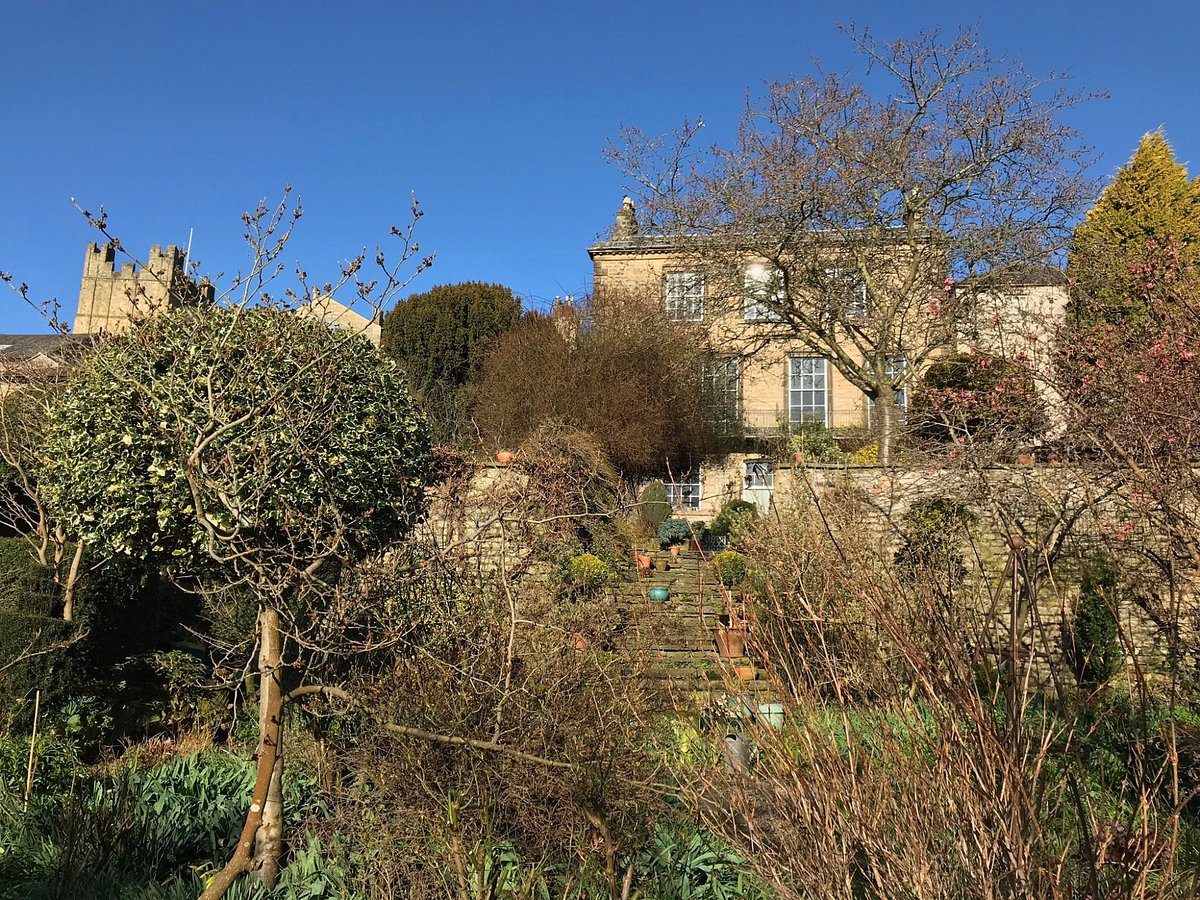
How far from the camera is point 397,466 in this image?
6203mm

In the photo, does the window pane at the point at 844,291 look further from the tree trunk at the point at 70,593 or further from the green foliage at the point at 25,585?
the green foliage at the point at 25,585

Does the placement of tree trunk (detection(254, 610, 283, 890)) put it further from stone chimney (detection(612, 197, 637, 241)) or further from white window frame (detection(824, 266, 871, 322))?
stone chimney (detection(612, 197, 637, 241))

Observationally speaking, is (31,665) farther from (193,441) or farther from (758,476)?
(758,476)

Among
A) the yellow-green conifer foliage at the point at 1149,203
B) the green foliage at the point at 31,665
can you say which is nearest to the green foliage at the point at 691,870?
the green foliage at the point at 31,665

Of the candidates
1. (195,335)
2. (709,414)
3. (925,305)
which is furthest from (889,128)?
(195,335)

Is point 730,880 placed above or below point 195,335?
below

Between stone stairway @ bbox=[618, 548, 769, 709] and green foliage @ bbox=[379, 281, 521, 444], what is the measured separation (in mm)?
10761

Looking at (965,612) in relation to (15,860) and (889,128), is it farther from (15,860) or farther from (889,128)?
(889,128)

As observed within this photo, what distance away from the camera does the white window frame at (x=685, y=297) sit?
15.9 meters

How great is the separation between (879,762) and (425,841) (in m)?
2.26

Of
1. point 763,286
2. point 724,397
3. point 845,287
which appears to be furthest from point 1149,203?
point 724,397

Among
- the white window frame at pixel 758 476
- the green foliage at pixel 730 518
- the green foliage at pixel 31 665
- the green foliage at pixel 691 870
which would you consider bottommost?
the green foliage at pixel 691 870

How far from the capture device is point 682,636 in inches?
375

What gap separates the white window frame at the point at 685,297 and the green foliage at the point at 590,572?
21.9ft
